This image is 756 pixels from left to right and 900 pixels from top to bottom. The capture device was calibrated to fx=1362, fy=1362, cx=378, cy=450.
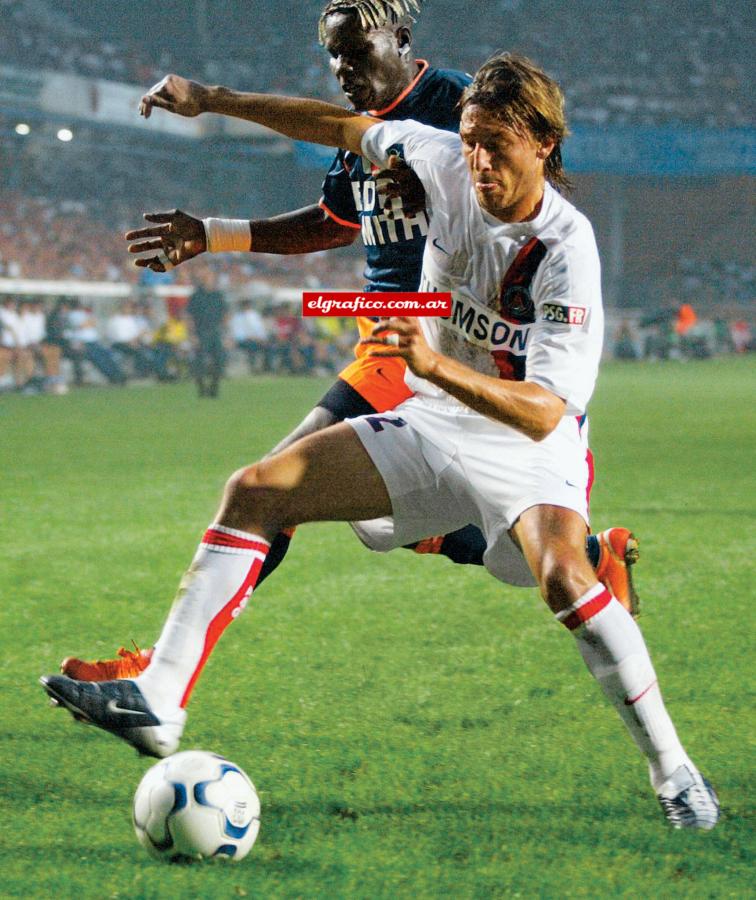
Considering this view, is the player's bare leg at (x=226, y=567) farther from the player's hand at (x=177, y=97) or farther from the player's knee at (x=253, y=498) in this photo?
the player's hand at (x=177, y=97)

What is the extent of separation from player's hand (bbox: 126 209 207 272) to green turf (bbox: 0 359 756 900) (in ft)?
4.65

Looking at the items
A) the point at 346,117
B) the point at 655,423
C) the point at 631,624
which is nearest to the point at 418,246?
the point at 346,117

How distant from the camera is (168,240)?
425cm

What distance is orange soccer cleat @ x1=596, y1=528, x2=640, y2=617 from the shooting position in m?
4.23

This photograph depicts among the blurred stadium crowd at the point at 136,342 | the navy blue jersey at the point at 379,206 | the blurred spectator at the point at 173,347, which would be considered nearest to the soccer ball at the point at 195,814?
the navy blue jersey at the point at 379,206

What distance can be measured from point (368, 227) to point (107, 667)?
5.78ft

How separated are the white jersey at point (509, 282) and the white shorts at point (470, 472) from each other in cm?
12

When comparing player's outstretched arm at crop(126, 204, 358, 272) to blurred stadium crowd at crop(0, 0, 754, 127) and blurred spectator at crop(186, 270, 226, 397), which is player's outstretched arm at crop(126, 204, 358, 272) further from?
blurred stadium crowd at crop(0, 0, 754, 127)

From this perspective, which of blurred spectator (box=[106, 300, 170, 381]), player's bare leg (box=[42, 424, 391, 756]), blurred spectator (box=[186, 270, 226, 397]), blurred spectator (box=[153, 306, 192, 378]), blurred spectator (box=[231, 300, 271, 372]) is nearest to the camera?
player's bare leg (box=[42, 424, 391, 756])

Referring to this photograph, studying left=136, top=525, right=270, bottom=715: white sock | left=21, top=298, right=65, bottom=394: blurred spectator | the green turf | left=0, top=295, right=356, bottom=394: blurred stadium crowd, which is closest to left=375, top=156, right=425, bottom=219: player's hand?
left=136, top=525, right=270, bottom=715: white sock

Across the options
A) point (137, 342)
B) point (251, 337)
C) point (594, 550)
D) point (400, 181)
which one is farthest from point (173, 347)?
point (400, 181)

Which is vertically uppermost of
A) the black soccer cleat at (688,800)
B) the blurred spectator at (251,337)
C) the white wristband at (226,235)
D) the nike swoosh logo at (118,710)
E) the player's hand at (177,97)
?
the player's hand at (177,97)

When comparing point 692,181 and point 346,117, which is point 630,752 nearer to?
point 346,117

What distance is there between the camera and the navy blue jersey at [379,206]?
4.51 meters
